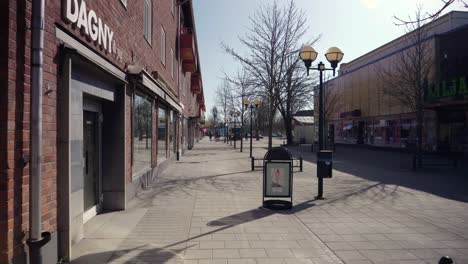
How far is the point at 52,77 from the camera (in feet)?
14.2

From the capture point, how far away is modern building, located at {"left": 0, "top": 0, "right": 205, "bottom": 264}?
352 cm

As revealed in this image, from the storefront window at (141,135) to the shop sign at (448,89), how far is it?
1752cm

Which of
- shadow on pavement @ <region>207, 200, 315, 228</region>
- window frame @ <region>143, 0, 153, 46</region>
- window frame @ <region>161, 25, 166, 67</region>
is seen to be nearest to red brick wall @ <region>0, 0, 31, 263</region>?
shadow on pavement @ <region>207, 200, 315, 228</region>

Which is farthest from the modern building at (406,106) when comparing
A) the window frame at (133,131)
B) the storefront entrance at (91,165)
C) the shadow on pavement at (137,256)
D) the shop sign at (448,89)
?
the shadow on pavement at (137,256)

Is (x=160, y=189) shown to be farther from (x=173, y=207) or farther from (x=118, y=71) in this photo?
(x=118, y=71)

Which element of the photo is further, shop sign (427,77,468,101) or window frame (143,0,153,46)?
shop sign (427,77,468,101)

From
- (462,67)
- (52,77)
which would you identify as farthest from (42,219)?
(462,67)

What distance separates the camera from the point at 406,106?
26828 mm

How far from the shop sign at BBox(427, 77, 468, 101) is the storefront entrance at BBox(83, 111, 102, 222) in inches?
786

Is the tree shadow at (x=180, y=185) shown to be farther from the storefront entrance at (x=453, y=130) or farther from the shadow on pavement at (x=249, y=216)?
the storefront entrance at (x=453, y=130)

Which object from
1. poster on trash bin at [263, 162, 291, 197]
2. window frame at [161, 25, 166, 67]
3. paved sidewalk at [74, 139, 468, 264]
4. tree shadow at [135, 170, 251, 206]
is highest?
window frame at [161, 25, 166, 67]

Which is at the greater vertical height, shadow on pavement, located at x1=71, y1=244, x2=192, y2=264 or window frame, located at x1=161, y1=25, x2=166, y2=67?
window frame, located at x1=161, y1=25, x2=166, y2=67

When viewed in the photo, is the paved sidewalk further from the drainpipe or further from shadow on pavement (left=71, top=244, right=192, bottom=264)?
the drainpipe

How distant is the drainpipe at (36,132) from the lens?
374 cm
